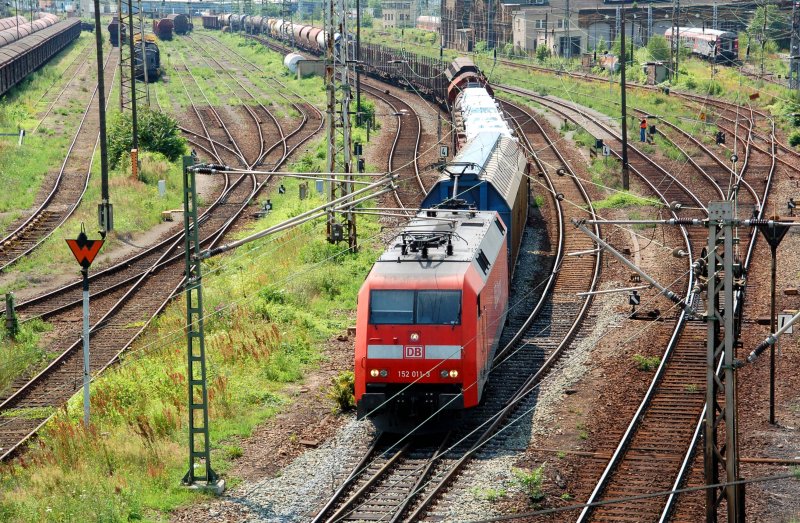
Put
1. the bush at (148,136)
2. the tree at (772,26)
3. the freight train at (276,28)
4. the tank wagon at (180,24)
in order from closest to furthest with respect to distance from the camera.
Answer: the bush at (148,136) < the tree at (772,26) < the freight train at (276,28) < the tank wagon at (180,24)

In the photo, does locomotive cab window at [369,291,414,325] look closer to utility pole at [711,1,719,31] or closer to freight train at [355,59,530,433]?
freight train at [355,59,530,433]

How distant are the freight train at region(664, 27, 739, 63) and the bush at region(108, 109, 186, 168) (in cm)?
3804

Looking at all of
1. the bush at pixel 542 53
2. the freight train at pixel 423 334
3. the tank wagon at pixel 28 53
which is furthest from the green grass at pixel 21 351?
the bush at pixel 542 53

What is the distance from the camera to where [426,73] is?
6244 cm

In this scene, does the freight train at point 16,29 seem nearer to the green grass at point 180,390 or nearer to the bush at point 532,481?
the green grass at point 180,390

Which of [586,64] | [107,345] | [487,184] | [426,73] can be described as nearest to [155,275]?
[107,345]

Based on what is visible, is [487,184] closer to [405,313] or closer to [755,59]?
[405,313]

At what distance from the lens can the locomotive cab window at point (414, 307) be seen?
16.9 metres

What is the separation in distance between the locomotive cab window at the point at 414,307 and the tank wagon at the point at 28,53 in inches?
1701

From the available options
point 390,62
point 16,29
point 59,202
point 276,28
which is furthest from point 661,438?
point 276,28

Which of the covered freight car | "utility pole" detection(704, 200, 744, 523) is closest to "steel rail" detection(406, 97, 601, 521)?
the covered freight car

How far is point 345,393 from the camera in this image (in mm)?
18562

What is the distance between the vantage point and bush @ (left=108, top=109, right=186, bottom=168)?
44.3 m

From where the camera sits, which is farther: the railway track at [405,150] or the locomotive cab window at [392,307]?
the railway track at [405,150]
